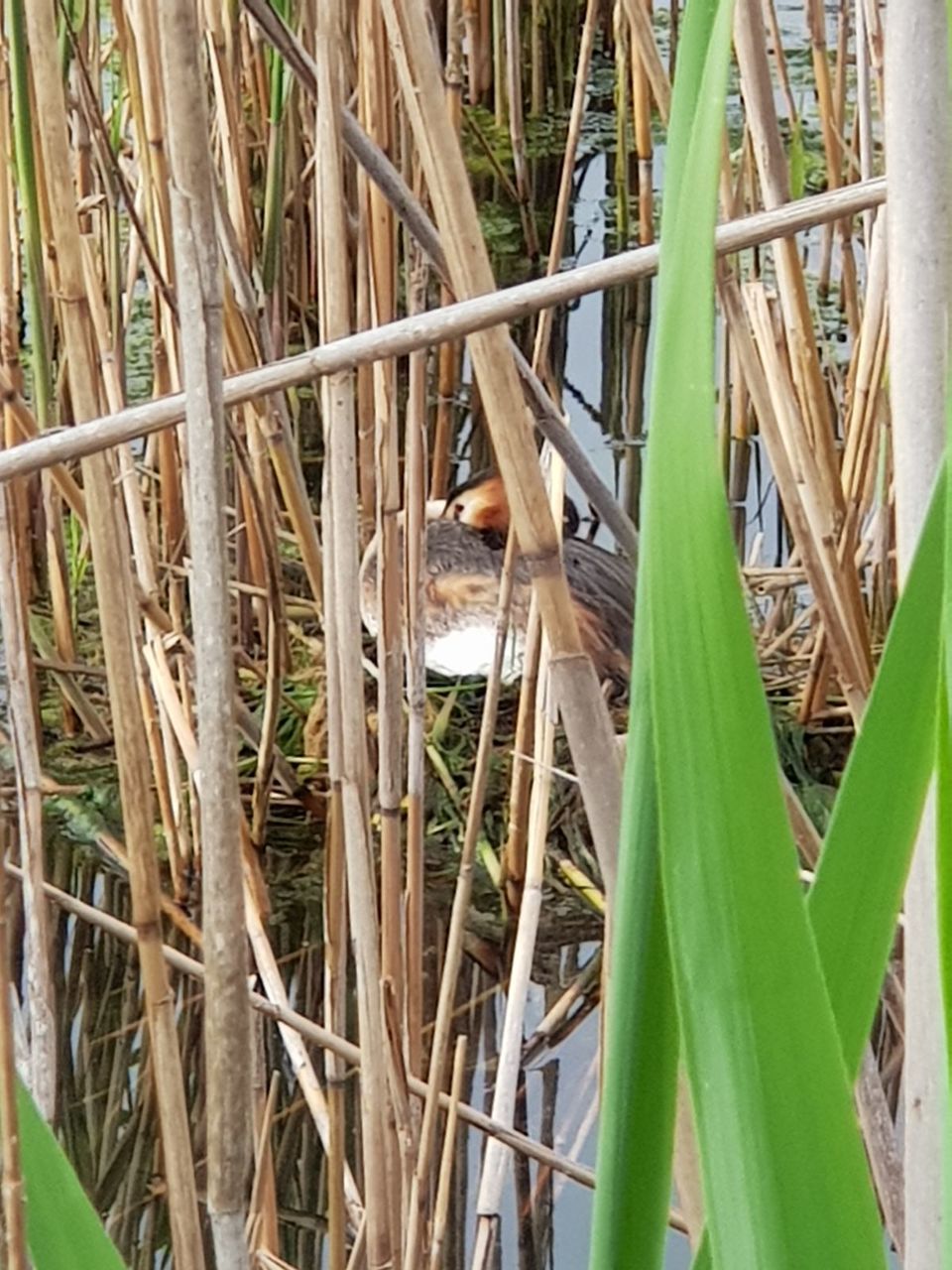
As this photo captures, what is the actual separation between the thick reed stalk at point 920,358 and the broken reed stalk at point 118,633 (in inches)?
10.3

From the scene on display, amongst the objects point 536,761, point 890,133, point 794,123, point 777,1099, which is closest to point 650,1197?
point 777,1099

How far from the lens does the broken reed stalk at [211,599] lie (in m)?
0.49

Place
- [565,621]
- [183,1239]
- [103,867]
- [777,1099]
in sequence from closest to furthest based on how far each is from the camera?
[777,1099] → [565,621] → [183,1239] → [103,867]

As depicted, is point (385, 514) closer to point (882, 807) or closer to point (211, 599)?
point (211, 599)

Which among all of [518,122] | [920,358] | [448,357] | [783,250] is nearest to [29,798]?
[920,358]

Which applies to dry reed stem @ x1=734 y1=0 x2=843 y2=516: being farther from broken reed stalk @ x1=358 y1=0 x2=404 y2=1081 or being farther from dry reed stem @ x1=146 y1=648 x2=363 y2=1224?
dry reed stem @ x1=146 y1=648 x2=363 y2=1224

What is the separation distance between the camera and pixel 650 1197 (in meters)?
0.45

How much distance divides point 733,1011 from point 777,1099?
2 centimetres

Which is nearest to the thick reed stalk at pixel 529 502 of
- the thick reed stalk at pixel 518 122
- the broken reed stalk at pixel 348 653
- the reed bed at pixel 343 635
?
the reed bed at pixel 343 635

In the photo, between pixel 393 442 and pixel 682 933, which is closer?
pixel 682 933

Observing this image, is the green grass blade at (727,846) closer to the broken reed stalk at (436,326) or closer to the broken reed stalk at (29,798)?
the broken reed stalk at (436,326)

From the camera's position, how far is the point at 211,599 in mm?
524

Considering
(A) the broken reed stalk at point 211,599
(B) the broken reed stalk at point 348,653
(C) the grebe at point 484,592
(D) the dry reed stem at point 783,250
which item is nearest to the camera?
(A) the broken reed stalk at point 211,599

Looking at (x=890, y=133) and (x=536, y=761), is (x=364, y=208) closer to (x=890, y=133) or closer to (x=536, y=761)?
(x=536, y=761)
